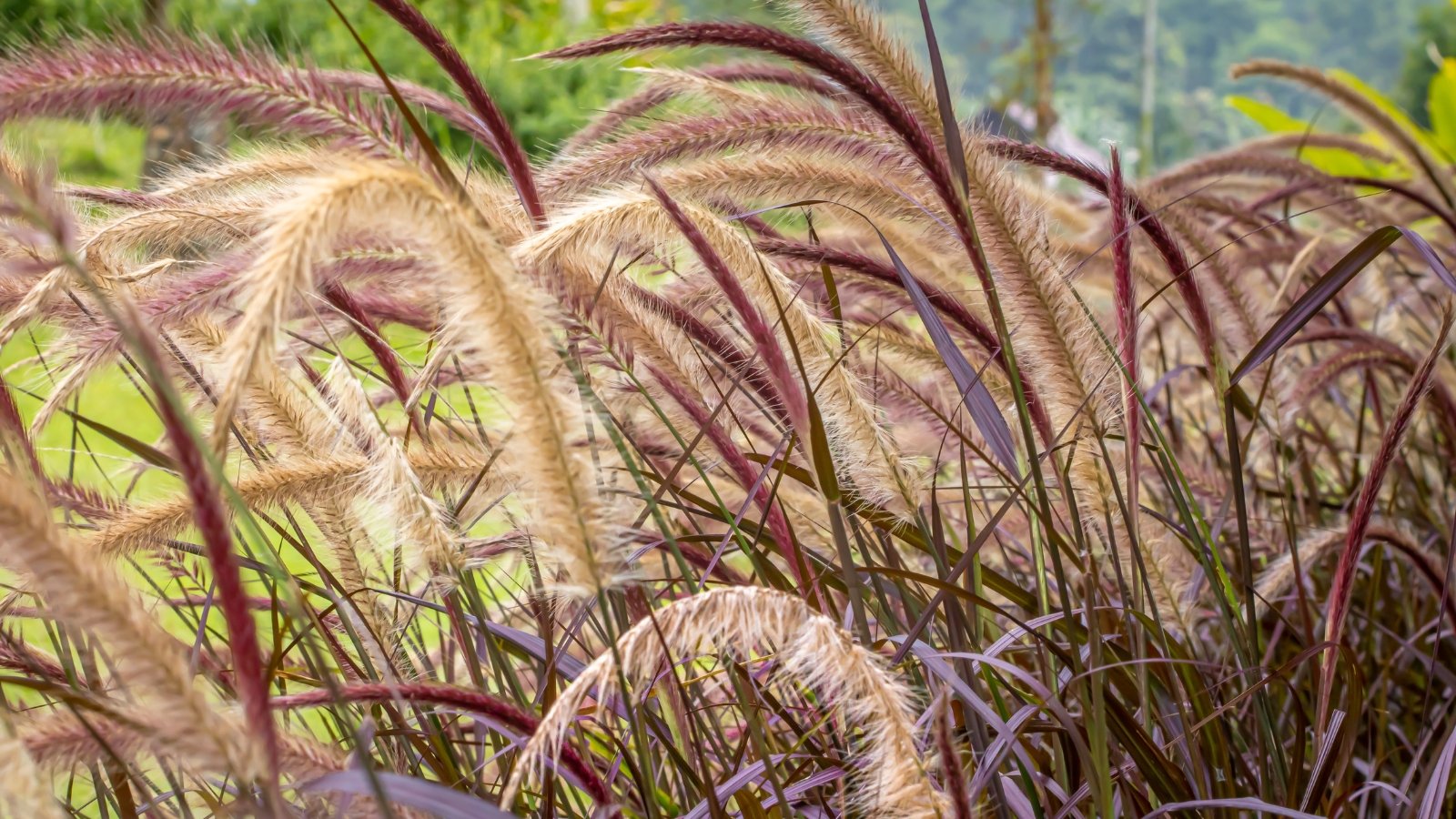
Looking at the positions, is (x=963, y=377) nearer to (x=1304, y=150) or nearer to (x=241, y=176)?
(x=241, y=176)

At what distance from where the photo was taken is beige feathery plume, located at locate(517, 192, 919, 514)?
0.76 m

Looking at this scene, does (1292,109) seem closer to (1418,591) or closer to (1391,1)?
(1391,1)

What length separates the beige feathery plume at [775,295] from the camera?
76 cm

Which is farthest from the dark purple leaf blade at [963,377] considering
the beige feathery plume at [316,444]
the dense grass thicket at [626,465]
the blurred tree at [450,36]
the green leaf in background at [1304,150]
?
the blurred tree at [450,36]

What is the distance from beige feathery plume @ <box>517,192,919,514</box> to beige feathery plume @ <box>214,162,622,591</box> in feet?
0.61

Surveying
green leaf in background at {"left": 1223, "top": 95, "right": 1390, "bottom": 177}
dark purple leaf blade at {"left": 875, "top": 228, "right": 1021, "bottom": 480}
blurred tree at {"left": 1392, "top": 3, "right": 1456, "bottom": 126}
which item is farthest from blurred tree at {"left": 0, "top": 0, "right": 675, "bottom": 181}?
blurred tree at {"left": 1392, "top": 3, "right": 1456, "bottom": 126}

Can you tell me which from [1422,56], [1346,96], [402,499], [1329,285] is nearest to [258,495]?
[402,499]

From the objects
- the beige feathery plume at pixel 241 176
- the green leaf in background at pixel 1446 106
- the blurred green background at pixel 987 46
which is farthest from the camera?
the green leaf in background at pixel 1446 106

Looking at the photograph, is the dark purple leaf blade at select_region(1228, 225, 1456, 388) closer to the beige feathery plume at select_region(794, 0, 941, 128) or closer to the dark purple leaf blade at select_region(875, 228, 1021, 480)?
the dark purple leaf blade at select_region(875, 228, 1021, 480)

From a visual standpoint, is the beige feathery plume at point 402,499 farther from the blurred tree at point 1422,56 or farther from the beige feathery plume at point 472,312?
the blurred tree at point 1422,56

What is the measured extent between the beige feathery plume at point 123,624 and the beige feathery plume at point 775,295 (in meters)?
0.37

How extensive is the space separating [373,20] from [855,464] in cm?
556

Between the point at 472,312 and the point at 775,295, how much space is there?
0.28 meters

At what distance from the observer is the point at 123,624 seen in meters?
0.44
